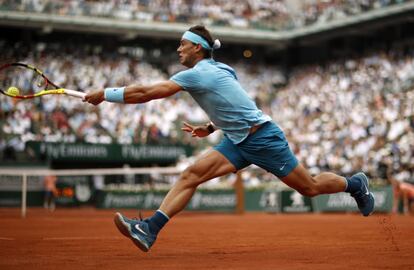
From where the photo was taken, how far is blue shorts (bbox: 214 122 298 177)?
8070 mm

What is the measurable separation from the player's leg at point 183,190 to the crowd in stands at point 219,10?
26224mm

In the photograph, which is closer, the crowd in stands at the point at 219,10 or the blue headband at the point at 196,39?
the blue headband at the point at 196,39

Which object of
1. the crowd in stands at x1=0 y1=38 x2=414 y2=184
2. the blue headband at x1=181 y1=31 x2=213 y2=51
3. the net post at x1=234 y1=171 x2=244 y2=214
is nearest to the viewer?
the blue headband at x1=181 y1=31 x2=213 y2=51

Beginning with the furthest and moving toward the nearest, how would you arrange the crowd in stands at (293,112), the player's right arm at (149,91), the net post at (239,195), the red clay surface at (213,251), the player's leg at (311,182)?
the crowd in stands at (293,112) → the net post at (239,195) → the player's leg at (311,182) → the player's right arm at (149,91) → the red clay surface at (213,251)

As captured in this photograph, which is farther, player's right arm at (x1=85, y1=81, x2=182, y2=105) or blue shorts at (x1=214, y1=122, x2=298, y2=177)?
blue shorts at (x1=214, y1=122, x2=298, y2=177)

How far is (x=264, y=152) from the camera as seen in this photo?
8102 millimetres

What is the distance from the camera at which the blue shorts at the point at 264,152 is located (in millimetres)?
8070

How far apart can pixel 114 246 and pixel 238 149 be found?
2.40 m

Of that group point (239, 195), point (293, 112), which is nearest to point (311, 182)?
point (239, 195)

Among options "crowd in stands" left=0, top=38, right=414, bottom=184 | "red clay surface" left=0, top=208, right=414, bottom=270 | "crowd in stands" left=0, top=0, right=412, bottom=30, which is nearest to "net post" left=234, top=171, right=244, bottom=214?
"crowd in stands" left=0, top=38, right=414, bottom=184

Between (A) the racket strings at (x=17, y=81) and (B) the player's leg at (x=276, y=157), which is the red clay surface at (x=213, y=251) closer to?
(B) the player's leg at (x=276, y=157)

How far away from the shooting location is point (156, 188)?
23.9 metres

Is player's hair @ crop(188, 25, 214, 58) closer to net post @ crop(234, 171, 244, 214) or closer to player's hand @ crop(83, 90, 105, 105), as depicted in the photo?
player's hand @ crop(83, 90, 105, 105)

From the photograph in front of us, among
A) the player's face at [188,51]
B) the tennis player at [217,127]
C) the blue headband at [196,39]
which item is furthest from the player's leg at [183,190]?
the blue headband at [196,39]
